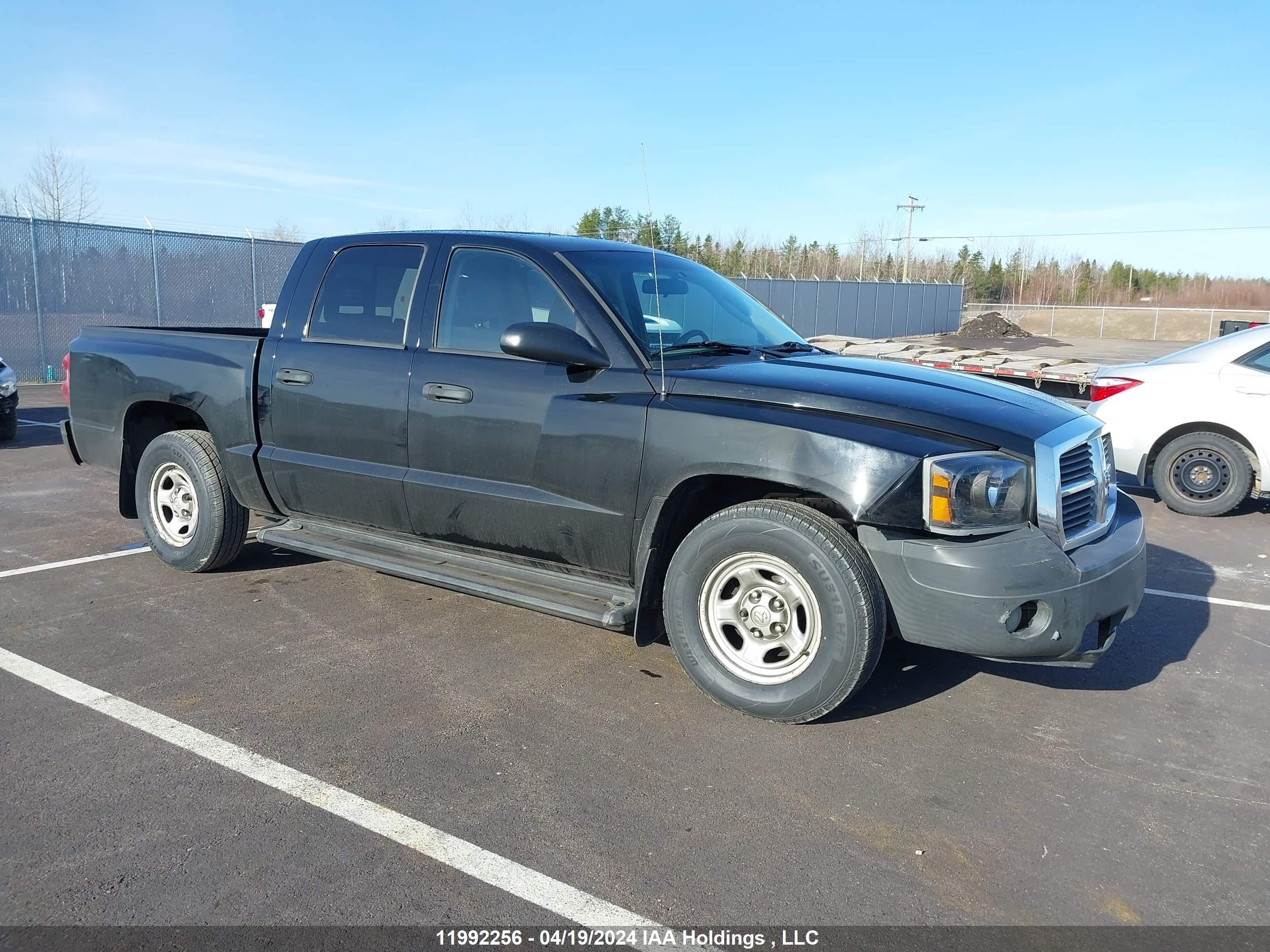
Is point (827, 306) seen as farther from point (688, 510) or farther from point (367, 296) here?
point (688, 510)

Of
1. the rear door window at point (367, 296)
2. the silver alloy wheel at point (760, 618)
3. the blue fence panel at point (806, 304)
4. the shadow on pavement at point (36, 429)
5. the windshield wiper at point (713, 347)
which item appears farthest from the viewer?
the blue fence panel at point (806, 304)

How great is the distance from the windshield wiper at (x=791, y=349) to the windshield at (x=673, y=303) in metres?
0.04

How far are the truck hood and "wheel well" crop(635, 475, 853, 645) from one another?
0.37m

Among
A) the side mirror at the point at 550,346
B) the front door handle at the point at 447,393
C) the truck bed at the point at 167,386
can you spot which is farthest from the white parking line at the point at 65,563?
the side mirror at the point at 550,346

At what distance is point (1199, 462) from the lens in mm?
8070

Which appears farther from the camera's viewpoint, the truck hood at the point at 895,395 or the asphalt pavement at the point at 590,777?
the truck hood at the point at 895,395

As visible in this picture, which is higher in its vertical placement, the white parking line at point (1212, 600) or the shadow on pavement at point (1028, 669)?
the white parking line at point (1212, 600)

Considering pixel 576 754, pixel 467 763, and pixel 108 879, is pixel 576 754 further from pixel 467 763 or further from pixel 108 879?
pixel 108 879

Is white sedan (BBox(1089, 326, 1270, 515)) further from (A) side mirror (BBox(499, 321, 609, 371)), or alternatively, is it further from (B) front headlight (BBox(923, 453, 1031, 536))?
(A) side mirror (BBox(499, 321, 609, 371))

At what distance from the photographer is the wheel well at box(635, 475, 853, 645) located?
3.98m

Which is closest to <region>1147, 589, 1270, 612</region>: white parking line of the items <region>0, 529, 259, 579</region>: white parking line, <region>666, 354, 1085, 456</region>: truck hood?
<region>666, 354, 1085, 456</region>: truck hood

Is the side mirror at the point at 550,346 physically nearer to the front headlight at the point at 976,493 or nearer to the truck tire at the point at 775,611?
the truck tire at the point at 775,611

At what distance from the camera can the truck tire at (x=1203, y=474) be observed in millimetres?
7891

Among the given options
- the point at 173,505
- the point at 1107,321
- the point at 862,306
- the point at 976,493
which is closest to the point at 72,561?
the point at 173,505
